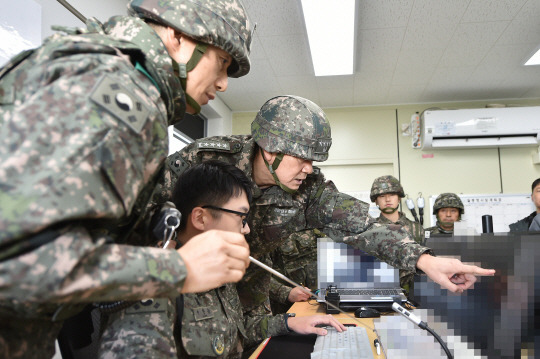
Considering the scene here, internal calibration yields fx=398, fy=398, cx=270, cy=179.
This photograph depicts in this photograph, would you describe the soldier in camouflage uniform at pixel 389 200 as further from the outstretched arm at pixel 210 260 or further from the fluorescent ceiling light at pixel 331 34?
the outstretched arm at pixel 210 260

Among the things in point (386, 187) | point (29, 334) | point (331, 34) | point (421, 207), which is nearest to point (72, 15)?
point (331, 34)

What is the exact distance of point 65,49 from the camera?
2.04 feet

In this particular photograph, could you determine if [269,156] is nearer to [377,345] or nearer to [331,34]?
[377,345]

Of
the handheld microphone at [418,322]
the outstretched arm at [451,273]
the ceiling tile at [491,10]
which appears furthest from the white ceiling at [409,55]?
the handheld microphone at [418,322]

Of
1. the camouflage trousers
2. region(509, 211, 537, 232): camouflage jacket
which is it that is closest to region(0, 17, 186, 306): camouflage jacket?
the camouflage trousers

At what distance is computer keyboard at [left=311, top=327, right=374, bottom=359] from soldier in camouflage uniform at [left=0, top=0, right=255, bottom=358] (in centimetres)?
68

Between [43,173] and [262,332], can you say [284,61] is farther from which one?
[43,173]

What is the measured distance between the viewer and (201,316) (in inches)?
43.3

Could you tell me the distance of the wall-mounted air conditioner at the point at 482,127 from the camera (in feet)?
14.5

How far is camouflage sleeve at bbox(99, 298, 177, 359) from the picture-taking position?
2.71ft

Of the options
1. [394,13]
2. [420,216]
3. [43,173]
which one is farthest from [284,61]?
[43,173]

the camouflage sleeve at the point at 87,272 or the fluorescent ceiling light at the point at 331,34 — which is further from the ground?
the fluorescent ceiling light at the point at 331,34

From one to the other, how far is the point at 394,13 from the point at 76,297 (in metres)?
2.99

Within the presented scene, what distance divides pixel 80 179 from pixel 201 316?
698mm
